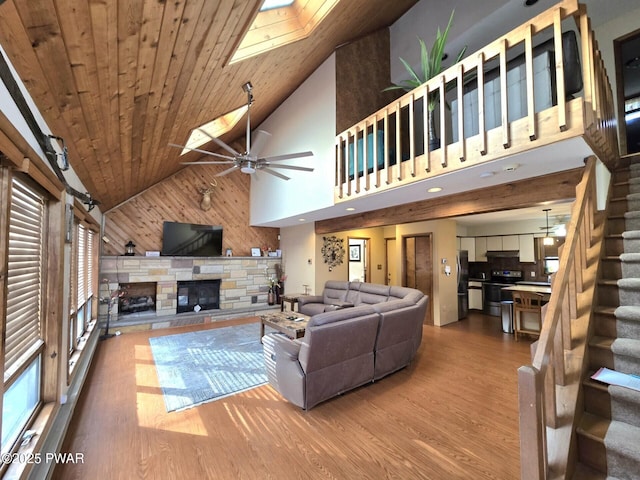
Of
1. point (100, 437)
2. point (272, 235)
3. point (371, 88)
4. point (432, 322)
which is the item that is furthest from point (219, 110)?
point (432, 322)

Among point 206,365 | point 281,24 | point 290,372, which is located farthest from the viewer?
point 206,365

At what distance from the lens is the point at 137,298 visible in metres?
6.24

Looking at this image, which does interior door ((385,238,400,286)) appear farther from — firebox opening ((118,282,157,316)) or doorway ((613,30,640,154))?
firebox opening ((118,282,157,316))

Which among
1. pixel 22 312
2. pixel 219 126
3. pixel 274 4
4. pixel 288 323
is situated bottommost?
pixel 288 323

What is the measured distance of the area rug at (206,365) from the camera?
3.05 metres

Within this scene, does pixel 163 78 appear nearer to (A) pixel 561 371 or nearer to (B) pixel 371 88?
(A) pixel 561 371

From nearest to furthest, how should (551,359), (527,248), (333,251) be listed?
1. (551,359)
2. (527,248)
3. (333,251)

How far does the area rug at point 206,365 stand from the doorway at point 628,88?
5.77 meters

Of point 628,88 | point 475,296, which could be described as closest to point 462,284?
point 475,296

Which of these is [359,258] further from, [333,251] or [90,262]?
[90,262]

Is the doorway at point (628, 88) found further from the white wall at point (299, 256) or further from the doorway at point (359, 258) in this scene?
the white wall at point (299, 256)

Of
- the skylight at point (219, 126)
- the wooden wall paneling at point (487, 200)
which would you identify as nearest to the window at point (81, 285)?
the skylight at point (219, 126)

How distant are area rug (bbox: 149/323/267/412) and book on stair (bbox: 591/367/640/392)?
9.90 ft

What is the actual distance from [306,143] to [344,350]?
391 cm
